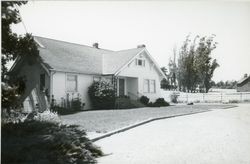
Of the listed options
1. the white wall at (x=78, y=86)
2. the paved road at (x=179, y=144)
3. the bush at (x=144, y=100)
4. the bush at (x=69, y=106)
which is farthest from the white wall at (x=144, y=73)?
the paved road at (x=179, y=144)

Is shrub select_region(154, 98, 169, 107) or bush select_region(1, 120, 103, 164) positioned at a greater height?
shrub select_region(154, 98, 169, 107)

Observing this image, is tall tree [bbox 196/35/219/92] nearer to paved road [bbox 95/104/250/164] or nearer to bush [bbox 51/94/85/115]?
paved road [bbox 95/104/250/164]

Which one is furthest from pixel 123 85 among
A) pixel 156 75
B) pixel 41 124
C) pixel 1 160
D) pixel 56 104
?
pixel 1 160

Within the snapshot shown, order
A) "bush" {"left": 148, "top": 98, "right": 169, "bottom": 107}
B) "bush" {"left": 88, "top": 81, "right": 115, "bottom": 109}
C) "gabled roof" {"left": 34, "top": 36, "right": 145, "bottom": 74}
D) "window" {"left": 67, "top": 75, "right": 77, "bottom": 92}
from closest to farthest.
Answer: "gabled roof" {"left": 34, "top": 36, "right": 145, "bottom": 74}
"window" {"left": 67, "top": 75, "right": 77, "bottom": 92}
"bush" {"left": 88, "top": 81, "right": 115, "bottom": 109}
"bush" {"left": 148, "top": 98, "right": 169, "bottom": 107}

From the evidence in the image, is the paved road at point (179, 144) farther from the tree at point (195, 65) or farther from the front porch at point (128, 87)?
the front porch at point (128, 87)

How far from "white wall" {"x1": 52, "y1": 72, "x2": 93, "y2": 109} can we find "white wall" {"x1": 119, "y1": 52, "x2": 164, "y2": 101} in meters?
3.09

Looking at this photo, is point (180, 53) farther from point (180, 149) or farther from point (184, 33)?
point (180, 149)

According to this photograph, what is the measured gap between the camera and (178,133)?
31.0ft

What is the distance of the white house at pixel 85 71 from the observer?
1590 centimetres

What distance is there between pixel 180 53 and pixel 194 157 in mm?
7481

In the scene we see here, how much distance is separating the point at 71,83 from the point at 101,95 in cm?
202

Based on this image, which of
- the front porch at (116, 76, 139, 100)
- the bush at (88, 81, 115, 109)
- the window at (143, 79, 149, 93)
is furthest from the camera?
the window at (143, 79, 149, 93)

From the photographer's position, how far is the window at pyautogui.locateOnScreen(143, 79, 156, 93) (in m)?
23.2

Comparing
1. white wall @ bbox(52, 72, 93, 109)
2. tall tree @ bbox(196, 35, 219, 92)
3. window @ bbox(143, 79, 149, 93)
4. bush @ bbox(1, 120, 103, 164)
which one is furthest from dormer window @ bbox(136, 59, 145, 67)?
bush @ bbox(1, 120, 103, 164)
